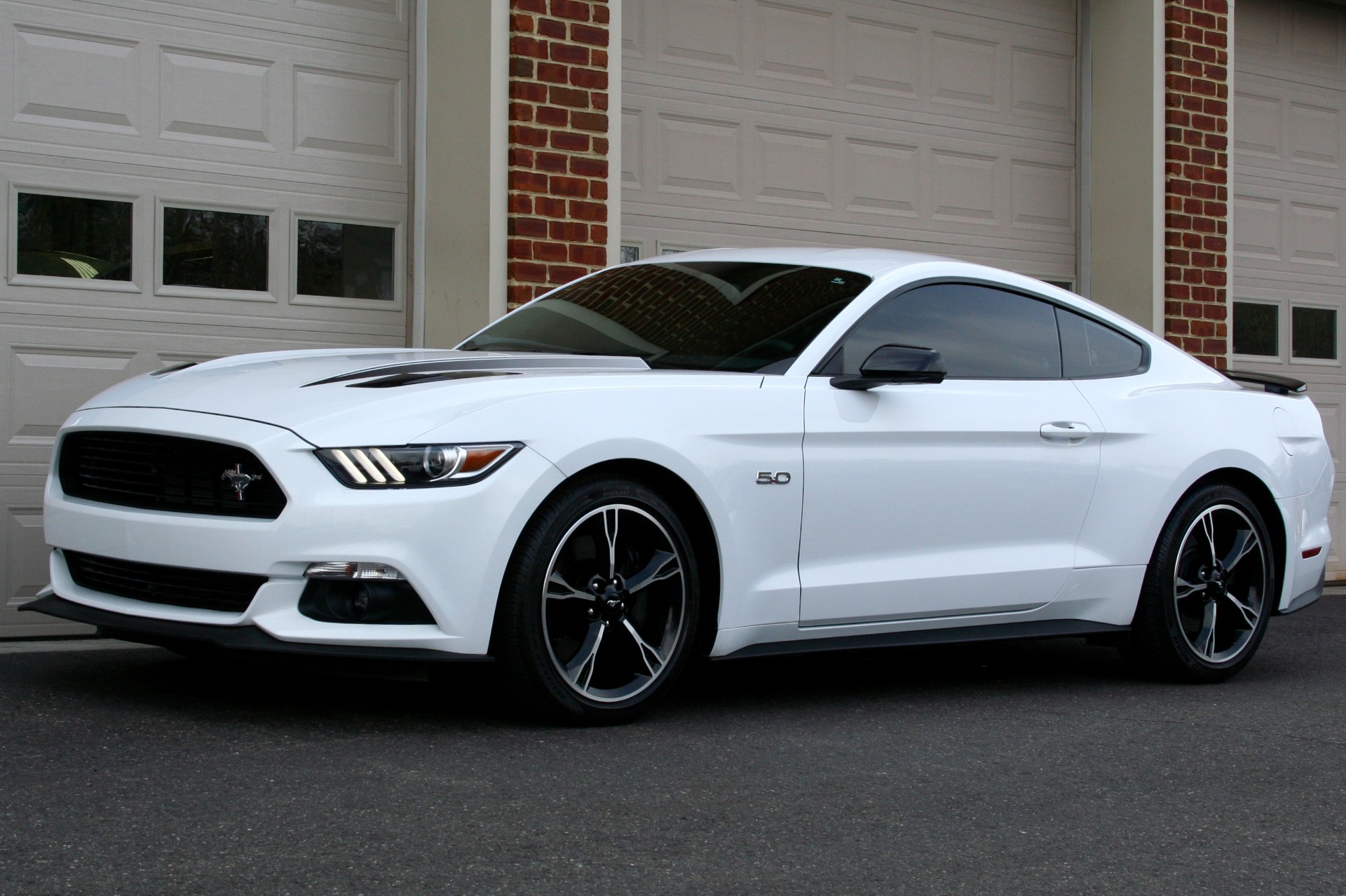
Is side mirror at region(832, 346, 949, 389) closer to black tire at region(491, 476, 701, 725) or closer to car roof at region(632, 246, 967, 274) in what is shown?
car roof at region(632, 246, 967, 274)

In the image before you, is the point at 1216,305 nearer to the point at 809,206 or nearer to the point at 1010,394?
the point at 809,206

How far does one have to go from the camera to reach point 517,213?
25.5 feet

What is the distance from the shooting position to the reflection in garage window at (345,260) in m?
7.85

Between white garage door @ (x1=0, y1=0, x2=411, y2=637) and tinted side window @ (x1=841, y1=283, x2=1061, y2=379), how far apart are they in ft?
10.8

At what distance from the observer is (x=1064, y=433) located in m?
5.70

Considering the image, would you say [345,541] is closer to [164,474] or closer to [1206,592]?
[164,474]

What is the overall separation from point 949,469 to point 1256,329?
695cm

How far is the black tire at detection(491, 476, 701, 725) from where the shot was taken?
4414 millimetres

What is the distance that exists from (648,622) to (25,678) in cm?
211

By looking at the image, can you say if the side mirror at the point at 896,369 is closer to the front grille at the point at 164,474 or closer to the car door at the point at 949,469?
the car door at the point at 949,469

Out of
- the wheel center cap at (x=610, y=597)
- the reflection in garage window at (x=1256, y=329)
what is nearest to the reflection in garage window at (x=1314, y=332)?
the reflection in garage window at (x=1256, y=329)

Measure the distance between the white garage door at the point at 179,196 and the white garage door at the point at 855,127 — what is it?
1553 millimetres

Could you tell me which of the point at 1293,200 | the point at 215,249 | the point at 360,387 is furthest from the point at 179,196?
the point at 1293,200

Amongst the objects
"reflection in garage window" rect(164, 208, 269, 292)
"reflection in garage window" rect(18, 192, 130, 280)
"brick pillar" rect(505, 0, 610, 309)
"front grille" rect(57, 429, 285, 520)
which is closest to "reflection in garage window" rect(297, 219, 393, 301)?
"reflection in garage window" rect(164, 208, 269, 292)
